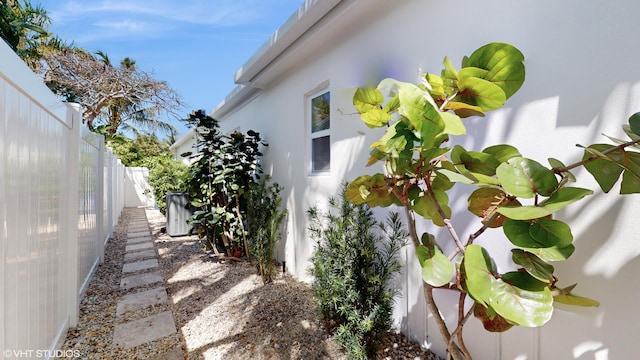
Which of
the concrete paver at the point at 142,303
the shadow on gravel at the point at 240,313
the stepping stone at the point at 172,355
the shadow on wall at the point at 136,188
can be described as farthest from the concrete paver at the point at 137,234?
the shadow on wall at the point at 136,188

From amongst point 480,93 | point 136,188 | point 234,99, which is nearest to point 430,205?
point 480,93

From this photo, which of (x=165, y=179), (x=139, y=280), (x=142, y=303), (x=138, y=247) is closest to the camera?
(x=142, y=303)

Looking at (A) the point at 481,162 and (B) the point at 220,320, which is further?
(B) the point at 220,320

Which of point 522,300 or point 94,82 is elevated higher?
point 94,82

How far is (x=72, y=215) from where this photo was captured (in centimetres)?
294

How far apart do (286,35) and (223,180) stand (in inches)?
104

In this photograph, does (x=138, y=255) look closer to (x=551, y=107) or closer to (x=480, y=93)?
(x=480, y=93)

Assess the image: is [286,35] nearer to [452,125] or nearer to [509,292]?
[452,125]

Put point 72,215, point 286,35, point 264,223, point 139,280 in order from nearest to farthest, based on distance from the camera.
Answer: point 72,215 → point 286,35 → point 139,280 → point 264,223

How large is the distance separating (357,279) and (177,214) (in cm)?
647

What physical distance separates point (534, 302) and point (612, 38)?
1478 mm

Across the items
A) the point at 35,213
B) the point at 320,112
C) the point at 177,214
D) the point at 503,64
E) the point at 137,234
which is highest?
the point at 320,112

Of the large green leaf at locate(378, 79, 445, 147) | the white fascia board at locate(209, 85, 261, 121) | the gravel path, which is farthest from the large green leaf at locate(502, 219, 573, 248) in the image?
the white fascia board at locate(209, 85, 261, 121)

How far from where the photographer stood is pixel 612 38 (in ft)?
4.94
